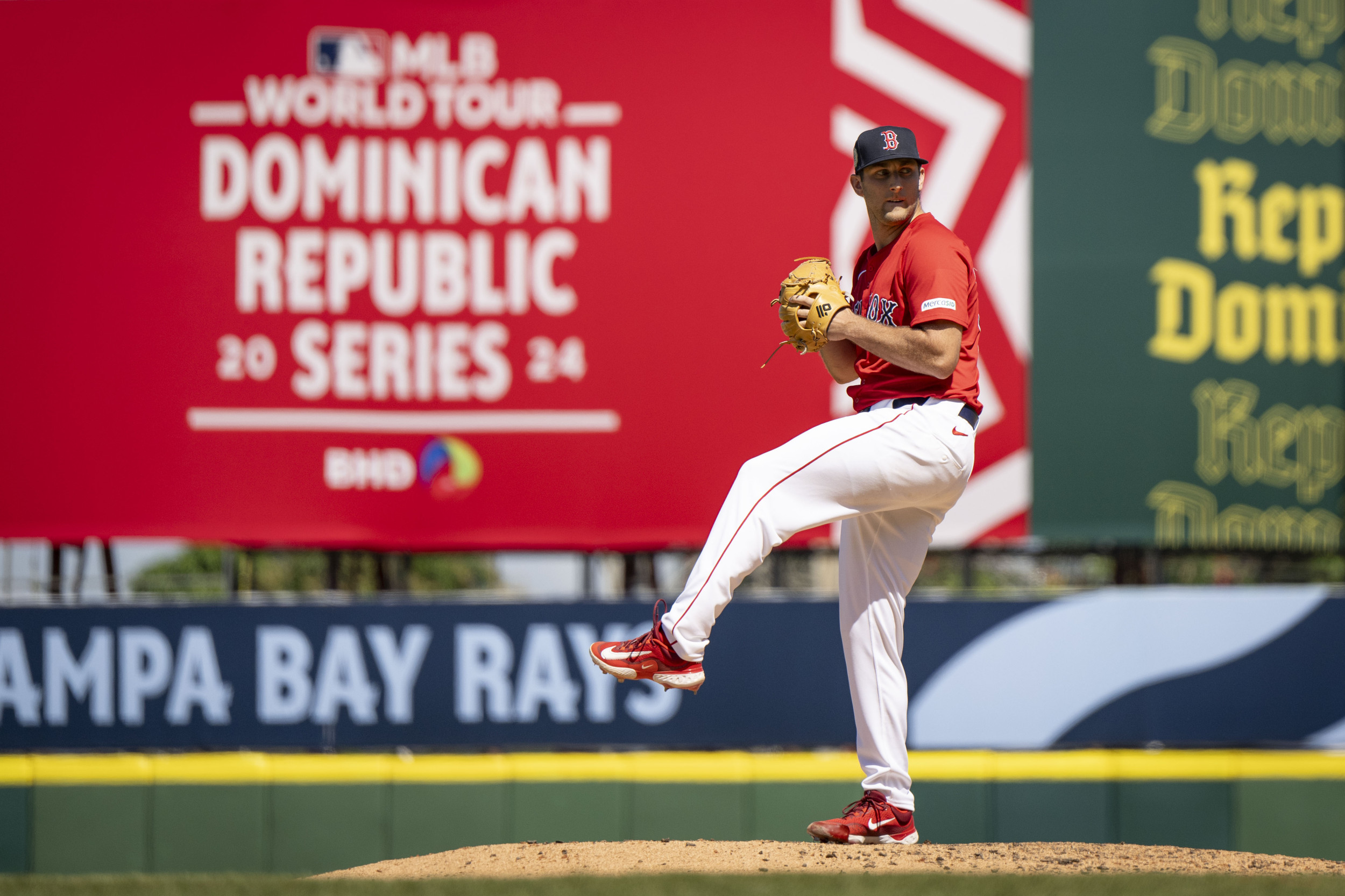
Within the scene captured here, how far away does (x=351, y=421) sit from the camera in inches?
194

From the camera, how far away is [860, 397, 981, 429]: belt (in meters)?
3.21

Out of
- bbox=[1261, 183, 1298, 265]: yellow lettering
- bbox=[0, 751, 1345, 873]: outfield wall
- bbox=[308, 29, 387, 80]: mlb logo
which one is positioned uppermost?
bbox=[308, 29, 387, 80]: mlb logo

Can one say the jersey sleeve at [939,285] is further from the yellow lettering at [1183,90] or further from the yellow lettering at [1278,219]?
the yellow lettering at [1278,219]

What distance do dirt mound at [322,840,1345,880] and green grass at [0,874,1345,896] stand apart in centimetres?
22

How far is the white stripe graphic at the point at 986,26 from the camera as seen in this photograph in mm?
4980

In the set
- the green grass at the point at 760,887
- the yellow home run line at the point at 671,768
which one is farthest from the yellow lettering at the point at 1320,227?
the green grass at the point at 760,887

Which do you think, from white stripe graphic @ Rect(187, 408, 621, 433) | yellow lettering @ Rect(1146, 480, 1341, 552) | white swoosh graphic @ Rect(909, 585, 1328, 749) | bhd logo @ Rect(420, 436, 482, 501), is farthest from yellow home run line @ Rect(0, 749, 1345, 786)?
white stripe graphic @ Rect(187, 408, 621, 433)

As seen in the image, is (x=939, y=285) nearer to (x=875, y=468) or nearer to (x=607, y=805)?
(x=875, y=468)

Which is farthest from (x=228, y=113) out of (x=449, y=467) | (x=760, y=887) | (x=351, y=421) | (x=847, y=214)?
(x=760, y=887)

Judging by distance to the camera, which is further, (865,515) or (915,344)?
(865,515)

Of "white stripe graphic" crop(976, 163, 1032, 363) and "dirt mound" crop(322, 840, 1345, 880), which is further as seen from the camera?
"white stripe graphic" crop(976, 163, 1032, 363)

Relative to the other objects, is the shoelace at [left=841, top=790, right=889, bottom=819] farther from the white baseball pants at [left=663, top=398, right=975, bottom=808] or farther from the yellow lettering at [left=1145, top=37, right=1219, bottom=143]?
the yellow lettering at [left=1145, top=37, right=1219, bottom=143]

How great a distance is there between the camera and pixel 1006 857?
328 centimetres

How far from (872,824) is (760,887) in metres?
0.82
